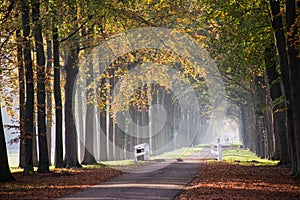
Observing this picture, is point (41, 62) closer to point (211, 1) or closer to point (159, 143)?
point (211, 1)

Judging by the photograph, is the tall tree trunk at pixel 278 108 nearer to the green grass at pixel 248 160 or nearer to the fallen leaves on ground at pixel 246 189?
the green grass at pixel 248 160

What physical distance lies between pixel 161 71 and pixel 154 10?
12.8 m

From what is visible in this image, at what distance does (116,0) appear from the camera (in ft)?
93.3

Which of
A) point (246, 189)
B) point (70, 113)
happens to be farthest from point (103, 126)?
point (246, 189)

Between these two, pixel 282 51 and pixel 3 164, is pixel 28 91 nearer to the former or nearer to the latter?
pixel 3 164

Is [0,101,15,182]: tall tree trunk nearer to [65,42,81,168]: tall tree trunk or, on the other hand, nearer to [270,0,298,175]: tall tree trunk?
[270,0,298,175]: tall tree trunk

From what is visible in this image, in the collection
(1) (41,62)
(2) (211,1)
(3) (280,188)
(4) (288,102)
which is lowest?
(3) (280,188)

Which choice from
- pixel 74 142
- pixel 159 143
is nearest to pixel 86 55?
pixel 74 142

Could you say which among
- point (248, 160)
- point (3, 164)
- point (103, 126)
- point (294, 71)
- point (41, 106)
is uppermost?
point (294, 71)

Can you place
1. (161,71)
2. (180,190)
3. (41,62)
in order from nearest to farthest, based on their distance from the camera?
(180,190)
(41,62)
(161,71)

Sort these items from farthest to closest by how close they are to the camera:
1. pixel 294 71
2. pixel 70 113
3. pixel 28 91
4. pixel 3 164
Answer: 1. pixel 70 113
2. pixel 28 91
3. pixel 3 164
4. pixel 294 71

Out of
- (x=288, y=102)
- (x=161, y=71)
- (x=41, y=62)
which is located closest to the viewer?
(x=288, y=102)

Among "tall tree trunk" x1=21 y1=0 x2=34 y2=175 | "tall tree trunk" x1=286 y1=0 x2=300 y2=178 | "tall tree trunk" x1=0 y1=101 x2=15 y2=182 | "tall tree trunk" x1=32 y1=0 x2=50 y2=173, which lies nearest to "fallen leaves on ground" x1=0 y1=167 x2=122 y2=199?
"tall tree trunk" x1=0 y1=101 x2=15 y2=182

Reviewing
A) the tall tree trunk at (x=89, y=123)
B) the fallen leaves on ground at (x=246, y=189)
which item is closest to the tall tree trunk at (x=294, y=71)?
the fallen leaves on ground at (x=246, y=189)
